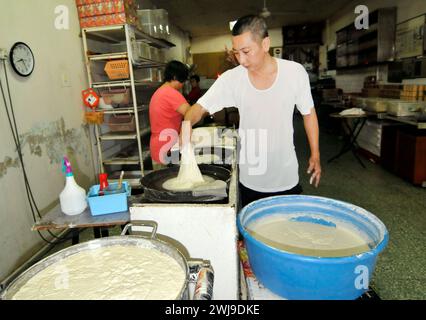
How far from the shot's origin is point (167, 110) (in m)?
2.88

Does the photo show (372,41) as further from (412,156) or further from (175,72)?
(175,72)

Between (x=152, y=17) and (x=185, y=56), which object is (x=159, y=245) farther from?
(x=185, y=56)

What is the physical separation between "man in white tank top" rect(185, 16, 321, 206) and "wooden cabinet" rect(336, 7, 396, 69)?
16.4ft

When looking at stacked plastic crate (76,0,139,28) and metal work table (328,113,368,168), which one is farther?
metal work table (328,113,368,168)

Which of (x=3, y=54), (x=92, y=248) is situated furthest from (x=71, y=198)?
(x=3, y=54)

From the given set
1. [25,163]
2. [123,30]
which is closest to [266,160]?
[25,163]

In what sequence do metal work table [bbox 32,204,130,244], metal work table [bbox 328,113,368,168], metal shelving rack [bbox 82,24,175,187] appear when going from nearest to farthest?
metal work table [bbox 32,204,130,244] → metal shelving rack [bbox 82,24,175,187] → metal work table [bbox 328,113,368,168]

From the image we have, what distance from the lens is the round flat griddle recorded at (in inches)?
44.1

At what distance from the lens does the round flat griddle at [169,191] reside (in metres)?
1.12

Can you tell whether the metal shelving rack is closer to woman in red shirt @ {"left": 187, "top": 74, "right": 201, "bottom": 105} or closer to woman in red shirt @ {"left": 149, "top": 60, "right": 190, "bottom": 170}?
woman in red shirt @ {"left": 149, "top": 60, "right": 190, "bottom": 170}

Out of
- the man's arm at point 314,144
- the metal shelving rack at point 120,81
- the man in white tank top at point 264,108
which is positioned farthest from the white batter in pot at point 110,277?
the metal shelving rack at point 120,81

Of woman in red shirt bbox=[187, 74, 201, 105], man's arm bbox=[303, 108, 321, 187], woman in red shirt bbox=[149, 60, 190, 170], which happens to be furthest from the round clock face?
woman in red shirt bbox=[187, 74, 201, 105]

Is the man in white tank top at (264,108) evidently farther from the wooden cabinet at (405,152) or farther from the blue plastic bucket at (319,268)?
the wooden cabinet at (405,152)
